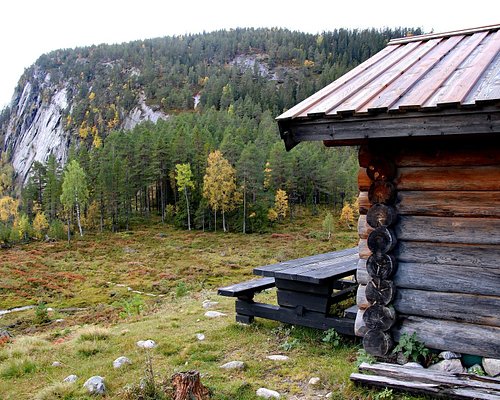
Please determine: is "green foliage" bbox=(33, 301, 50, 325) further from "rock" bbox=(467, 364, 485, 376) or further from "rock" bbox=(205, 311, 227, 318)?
"rock" bbox=(467, 364, 485, 376)

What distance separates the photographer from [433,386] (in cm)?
486

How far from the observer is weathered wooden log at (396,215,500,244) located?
195 inches

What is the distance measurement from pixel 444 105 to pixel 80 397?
5679 millimetres

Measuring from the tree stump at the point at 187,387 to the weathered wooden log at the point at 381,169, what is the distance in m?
3.20

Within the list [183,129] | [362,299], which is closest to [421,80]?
[362,299]

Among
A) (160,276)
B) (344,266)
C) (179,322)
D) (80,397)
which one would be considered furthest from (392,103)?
(160,276)

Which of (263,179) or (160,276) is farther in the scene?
(263,179)

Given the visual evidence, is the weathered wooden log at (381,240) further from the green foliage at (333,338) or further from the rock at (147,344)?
the rock at (147,344)

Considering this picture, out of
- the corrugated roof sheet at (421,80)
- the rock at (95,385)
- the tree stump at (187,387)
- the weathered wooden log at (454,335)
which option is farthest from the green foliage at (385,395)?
the rock at (95,385)

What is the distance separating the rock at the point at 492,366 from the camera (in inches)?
192

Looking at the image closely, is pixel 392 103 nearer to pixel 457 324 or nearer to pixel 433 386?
pixel 457 324

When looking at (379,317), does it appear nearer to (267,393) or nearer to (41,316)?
(267,393)

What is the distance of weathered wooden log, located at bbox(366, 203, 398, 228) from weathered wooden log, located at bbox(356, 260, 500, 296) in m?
0.54

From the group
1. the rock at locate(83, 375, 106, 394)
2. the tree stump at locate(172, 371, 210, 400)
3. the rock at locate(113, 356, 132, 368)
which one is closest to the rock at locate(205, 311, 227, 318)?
the rock at locate(113, 356, 132, 368)
